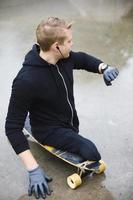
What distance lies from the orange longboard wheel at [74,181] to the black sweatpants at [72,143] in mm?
134

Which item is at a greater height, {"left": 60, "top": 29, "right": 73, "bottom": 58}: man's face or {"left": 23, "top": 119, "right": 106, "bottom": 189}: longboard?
{"left": 60, "top": 29, "right": 73, "bottom": 58}: man's face

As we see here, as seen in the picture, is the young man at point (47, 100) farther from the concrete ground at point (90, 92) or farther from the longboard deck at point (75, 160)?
the concrete ground at point (90, 92)

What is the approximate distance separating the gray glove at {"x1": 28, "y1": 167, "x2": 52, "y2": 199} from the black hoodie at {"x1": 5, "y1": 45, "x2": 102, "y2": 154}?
6.7 inches

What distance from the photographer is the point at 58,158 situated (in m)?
3.13

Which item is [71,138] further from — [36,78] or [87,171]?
[36,78]

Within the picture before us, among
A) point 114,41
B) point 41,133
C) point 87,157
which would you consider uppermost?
point 114,41

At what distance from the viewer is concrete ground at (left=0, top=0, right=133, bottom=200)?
9.50ft

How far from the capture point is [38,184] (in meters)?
2.78

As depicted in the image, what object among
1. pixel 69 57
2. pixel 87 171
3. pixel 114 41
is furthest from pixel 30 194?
pixel 114 41

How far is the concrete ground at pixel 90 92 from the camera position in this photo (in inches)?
114

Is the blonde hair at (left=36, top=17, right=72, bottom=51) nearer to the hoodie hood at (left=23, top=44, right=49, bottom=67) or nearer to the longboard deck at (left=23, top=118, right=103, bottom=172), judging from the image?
the hoodie hood at (left=23, top=44, right=49, bottom=67)

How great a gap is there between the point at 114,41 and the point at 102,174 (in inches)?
90.4

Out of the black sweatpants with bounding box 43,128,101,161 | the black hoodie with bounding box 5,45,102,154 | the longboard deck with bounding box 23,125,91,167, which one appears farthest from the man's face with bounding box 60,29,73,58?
the longboard deck with bounding box 23,125,91,167

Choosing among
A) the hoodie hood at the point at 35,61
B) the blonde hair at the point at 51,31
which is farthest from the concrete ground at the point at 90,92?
the blonde hair at the point at 51,31
